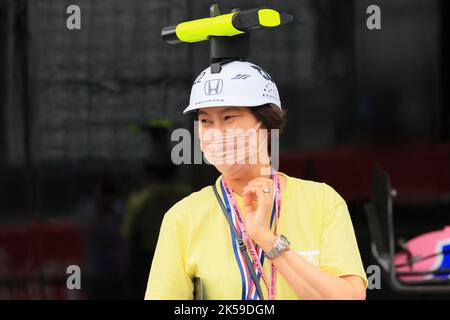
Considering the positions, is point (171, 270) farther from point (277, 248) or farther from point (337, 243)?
point (337, 243)

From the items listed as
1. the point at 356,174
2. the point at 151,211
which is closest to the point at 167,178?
the point at 151,211

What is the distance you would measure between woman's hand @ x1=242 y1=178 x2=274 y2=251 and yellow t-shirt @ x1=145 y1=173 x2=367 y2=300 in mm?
95

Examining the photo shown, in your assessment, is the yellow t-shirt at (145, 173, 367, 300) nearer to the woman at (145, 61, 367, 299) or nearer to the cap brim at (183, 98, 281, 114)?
the woman at (145, 61, 367, 299)

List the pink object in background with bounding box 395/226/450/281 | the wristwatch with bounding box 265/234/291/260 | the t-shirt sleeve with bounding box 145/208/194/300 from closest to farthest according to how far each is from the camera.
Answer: the wristwatch with bounding box 265/234/291/260 < the t-shirt sleeve with bounding box 145/208/194/300 < the pink object in background with bounding box 395/226/450/281

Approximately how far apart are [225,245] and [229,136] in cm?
27

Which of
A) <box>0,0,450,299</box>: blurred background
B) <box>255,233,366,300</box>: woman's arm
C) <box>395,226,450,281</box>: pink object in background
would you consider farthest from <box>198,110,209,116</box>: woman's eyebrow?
<box>395,226,450,281</box>: pink object in background

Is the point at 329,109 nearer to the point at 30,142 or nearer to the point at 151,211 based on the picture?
the point at 151,211

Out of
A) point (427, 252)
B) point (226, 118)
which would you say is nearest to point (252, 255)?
point (226, 118)

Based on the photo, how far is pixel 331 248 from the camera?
1952mm

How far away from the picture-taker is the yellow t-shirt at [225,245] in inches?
76.6

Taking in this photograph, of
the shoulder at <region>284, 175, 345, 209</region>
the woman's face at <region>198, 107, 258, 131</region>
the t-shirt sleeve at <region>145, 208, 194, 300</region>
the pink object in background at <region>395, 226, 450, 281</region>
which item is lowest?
the pink object in background at <region>395, 226, 450, 281</region>

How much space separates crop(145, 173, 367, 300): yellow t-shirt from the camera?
1.95 meters

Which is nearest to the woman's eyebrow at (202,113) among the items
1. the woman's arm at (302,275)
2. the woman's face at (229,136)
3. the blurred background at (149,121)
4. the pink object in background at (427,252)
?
the woman's face at (229,136)

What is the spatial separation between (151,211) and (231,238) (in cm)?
245
